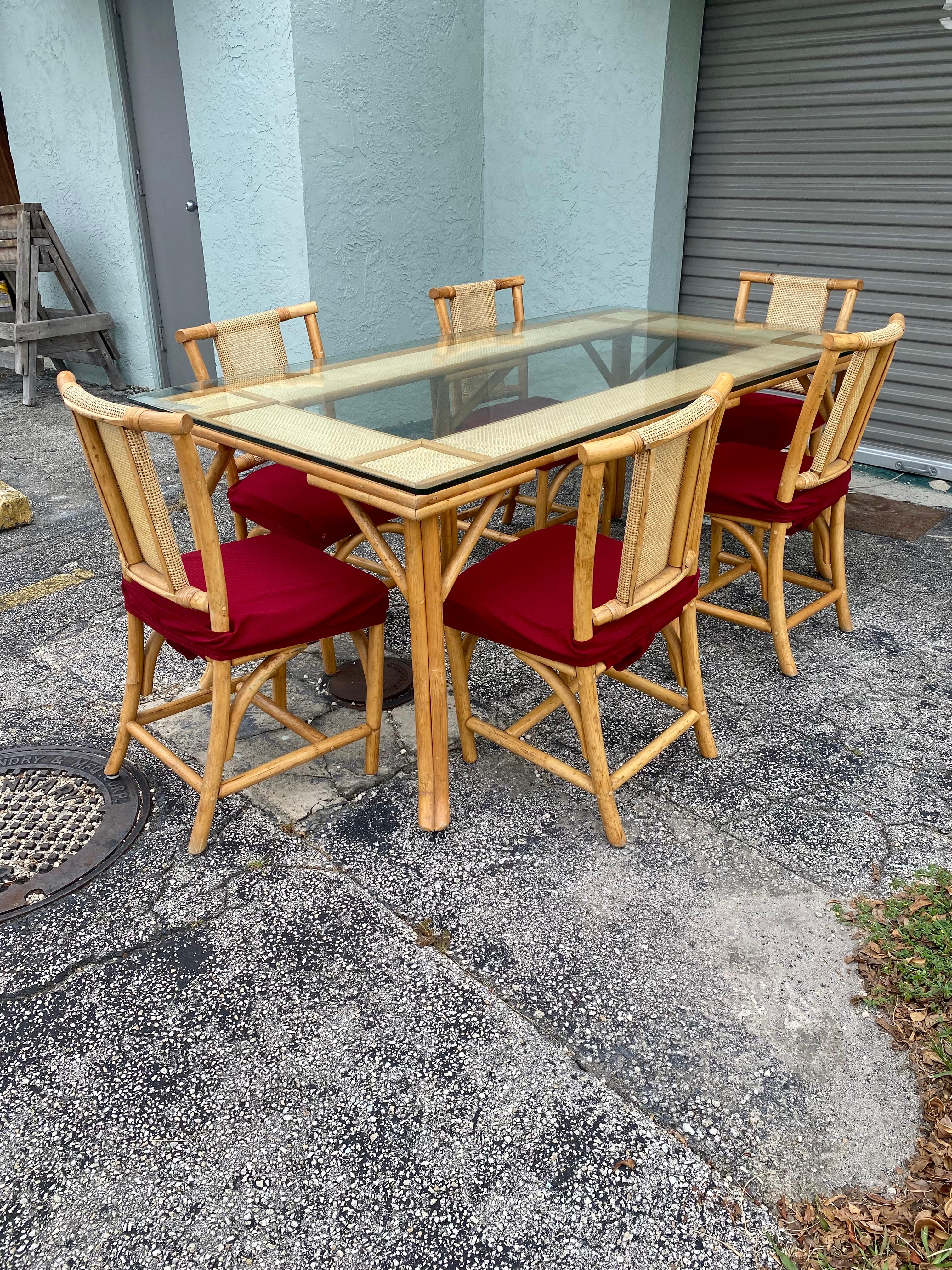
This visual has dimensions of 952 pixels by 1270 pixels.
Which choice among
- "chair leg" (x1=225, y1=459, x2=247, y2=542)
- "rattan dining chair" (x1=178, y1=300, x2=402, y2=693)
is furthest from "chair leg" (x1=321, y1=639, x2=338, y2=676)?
"chair leg" (x1=225, y1=459, x2=247, y2=542)

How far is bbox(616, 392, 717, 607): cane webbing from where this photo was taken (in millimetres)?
1865

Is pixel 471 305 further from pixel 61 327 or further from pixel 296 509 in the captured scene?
pixel 61 327

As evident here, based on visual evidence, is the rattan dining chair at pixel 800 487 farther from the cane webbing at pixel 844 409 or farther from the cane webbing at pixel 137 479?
the cane webbing at pixel 137 479

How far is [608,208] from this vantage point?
5180 millimetres

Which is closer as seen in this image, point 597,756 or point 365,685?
point 597,756

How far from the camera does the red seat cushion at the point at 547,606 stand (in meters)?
2.05

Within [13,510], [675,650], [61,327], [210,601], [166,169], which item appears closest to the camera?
[210,601]

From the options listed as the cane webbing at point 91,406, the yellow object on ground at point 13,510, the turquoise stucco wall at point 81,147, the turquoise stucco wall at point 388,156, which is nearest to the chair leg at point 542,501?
the cane webbing at point 91,406

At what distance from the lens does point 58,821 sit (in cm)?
229

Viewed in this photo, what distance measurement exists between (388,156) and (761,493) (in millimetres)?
3513

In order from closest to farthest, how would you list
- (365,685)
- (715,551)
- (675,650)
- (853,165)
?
(675,650) < (365,685) < (715,551) < (853,165)

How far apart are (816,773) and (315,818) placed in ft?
4.28

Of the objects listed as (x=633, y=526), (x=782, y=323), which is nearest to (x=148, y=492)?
(x=633, y=526)

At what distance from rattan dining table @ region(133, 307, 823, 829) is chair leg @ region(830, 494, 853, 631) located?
507mm
